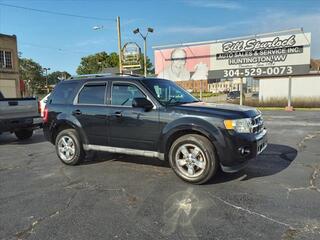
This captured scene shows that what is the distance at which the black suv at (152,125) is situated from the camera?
526cm

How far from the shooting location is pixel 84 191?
526cm

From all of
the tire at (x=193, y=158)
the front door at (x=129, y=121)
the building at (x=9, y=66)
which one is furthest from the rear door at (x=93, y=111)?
the building at (x=9, y=66)

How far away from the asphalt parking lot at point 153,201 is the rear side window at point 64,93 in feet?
4.74

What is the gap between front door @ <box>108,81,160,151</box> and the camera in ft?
19.2

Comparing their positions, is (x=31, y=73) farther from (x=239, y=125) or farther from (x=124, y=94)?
(x=239, y=125)

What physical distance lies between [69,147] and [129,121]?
179cm

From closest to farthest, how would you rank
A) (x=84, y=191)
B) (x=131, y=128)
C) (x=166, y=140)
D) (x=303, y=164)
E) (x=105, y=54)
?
1. (x=84, y=191)
2. (x=166, y=140)
3. (x=131, y=128)
4. (x=303, y=164)
5. (x=105, y=54)

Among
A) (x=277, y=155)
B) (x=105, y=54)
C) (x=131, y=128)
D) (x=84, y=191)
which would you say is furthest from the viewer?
(x=105, y=54)

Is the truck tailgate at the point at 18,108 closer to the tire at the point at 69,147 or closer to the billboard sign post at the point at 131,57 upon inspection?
the tire at the point at 69,147

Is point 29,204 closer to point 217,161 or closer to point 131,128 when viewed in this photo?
point 131,128

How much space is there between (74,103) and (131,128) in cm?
169

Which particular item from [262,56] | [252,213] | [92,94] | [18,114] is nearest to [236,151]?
[252,213]

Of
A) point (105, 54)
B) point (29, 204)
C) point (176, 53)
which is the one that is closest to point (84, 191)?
point (29, 204)

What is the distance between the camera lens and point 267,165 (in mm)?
6496
